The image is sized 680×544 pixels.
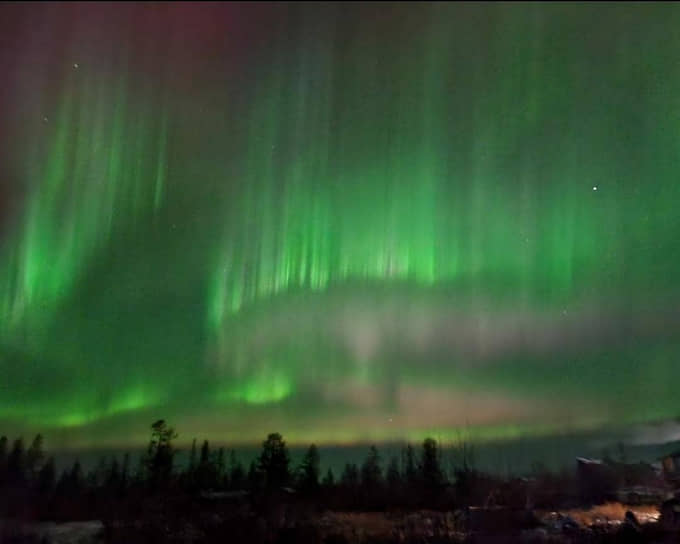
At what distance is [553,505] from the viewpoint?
1711 centimetres

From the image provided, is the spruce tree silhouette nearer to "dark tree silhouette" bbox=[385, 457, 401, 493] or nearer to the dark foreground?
the dark foreground

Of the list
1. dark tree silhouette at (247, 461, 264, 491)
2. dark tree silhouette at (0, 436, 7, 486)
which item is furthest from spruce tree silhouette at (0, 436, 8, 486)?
dark tree silhouette at (247, 461, 264, 491)

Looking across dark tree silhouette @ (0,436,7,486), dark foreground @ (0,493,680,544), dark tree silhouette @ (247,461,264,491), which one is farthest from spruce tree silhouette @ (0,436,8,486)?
dark tree silhouette @ (247,461,264,491)

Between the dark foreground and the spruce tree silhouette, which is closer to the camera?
the dark foreground

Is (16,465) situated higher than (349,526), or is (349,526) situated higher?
(16,465)

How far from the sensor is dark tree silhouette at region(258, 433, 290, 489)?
18.1 m

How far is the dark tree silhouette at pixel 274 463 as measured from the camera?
59.5 ft

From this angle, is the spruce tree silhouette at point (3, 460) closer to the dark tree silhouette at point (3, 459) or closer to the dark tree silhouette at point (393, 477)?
the dark tree silhouette at point (3, 459)

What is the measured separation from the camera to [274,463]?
60.5 ft

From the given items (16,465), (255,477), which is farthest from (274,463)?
(16,465)

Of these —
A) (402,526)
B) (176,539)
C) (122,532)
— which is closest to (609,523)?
(402,526)

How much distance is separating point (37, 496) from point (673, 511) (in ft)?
40.3

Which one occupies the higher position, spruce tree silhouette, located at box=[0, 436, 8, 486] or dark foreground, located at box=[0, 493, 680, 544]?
spruce tree silhouette, located at box=[0, 436, 8, 486]

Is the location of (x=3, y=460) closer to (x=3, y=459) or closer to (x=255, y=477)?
(x=3, y=459)
